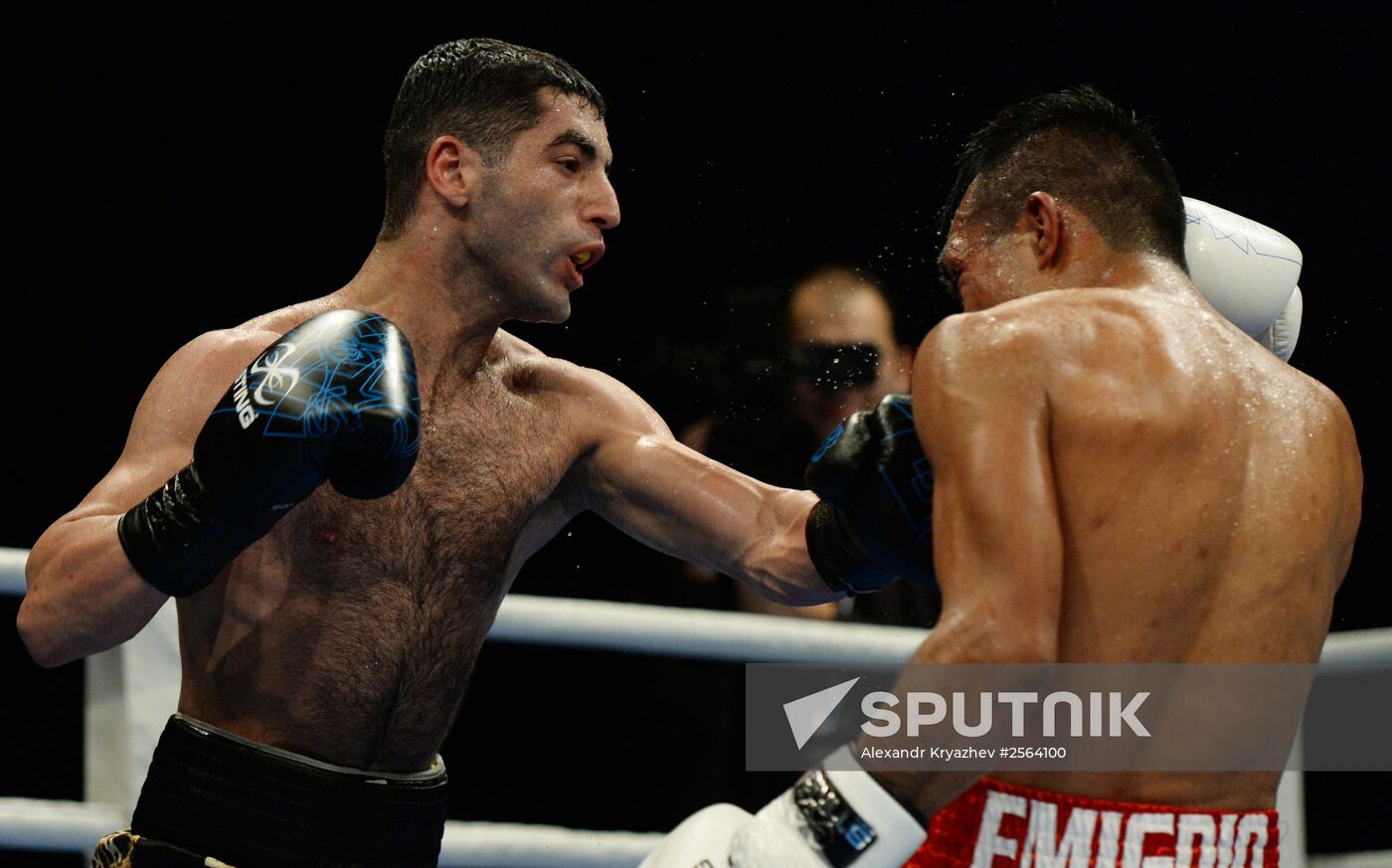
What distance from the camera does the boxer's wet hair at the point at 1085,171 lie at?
1.83 meters

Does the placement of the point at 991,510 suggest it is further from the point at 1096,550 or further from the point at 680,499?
the point at 680,499

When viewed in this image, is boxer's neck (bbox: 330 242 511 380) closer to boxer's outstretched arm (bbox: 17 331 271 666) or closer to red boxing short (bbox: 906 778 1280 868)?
boxer's outstretched arm (bbox: 17 331 271 666)

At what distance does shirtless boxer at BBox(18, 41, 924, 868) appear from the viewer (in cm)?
183

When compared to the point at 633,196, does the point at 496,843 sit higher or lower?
lower

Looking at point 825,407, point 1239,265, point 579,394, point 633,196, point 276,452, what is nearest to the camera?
point 276,452

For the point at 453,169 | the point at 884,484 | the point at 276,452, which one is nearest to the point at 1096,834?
the point at 884,484

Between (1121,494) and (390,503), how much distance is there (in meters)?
1.04

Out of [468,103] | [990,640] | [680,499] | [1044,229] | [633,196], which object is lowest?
[990,640]

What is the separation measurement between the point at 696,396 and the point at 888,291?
1580 mm

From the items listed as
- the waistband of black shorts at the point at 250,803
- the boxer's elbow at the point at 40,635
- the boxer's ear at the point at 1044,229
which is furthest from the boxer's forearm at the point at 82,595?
the boxer's ear at the point at 1044,229

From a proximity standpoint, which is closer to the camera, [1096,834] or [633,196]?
[1096,834]

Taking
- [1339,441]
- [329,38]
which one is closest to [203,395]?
[1339,441]

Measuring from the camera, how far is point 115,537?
1.86m

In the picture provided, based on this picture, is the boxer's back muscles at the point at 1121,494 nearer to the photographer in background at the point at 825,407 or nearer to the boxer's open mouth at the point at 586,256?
the boxer's open mouth at the point at 586,256
